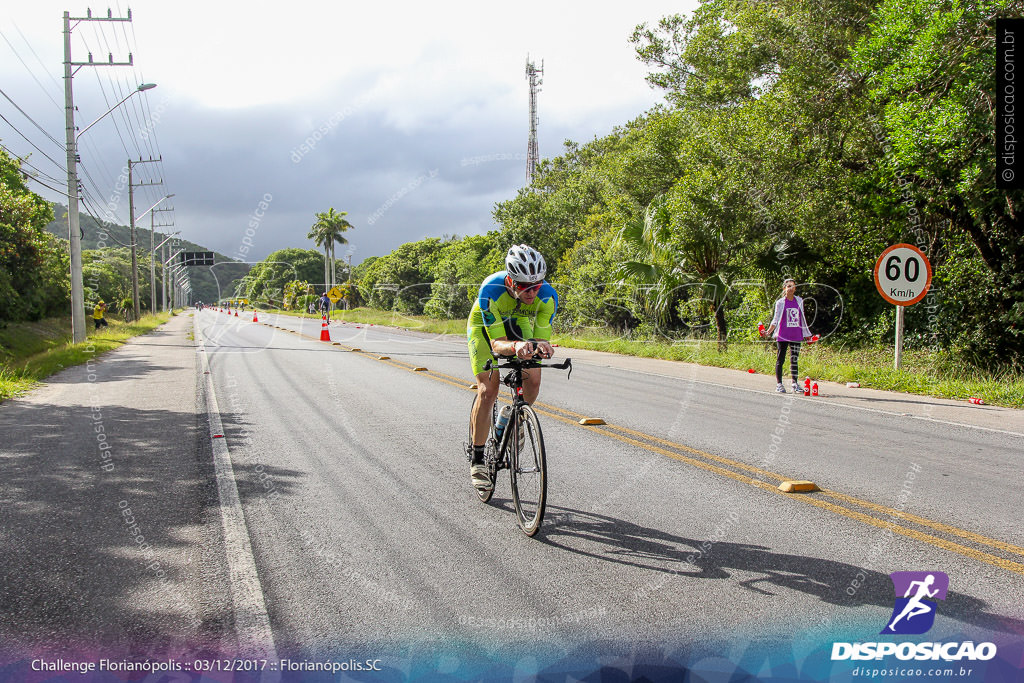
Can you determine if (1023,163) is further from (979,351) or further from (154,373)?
(154,373)

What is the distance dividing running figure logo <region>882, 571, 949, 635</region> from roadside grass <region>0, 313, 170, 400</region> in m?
12.8

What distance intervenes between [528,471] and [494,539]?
519 millimetres

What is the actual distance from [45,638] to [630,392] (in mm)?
9732

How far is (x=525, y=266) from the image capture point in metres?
4.61

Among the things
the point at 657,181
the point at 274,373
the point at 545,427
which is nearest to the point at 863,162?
the point at 657,181

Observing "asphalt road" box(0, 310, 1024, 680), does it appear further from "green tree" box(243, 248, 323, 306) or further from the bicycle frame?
"green tree" box(243, 248, 323, 306)

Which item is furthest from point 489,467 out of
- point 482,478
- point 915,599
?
point 915,599

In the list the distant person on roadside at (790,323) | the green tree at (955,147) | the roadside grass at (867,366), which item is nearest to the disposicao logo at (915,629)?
the roadside grass at (867,366)

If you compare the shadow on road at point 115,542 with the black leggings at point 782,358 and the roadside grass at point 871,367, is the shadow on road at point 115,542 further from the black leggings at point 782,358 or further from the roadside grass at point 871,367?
the roadside grass at point 871,367

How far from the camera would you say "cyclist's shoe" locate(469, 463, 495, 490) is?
5.23 metres

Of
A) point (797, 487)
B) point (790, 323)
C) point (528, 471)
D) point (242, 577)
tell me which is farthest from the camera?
point (790, 323)

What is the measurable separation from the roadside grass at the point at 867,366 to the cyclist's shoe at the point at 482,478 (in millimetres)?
9093

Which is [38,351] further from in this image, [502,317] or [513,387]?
[513,387]

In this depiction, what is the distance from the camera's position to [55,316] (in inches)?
1454
